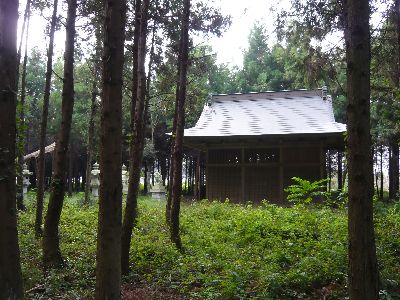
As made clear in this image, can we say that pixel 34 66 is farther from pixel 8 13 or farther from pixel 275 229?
pixel 8 13

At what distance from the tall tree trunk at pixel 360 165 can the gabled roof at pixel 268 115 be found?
563 inches

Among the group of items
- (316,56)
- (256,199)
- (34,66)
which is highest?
(34,66)

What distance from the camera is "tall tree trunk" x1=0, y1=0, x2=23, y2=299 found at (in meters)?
3.62

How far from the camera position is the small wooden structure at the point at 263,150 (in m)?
19.3

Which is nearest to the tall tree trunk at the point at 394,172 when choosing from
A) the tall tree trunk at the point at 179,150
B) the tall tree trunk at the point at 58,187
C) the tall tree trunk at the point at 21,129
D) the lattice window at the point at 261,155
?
the lattice window at the point at 261,155

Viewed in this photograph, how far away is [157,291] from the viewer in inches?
222

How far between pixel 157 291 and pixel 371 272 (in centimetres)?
320

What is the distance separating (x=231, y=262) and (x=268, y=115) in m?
16.8

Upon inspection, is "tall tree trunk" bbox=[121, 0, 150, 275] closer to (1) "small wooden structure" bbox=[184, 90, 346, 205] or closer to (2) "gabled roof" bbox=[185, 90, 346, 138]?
(2) "gabled roof" bbox=[185, 90, 346, 138]

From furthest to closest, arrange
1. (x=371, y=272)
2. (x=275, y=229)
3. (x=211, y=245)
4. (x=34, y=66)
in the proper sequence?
(x=34, y=66), (x=275, y=229), (x=211, y=245), (x=371, y=272)

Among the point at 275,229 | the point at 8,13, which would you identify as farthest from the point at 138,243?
the point at 8,13

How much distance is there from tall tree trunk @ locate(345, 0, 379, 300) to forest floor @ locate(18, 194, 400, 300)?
1.59 meters

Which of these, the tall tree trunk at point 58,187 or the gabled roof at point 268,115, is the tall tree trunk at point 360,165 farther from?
the gabled roof at point 268,115

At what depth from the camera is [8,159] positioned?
3689 millimetres
